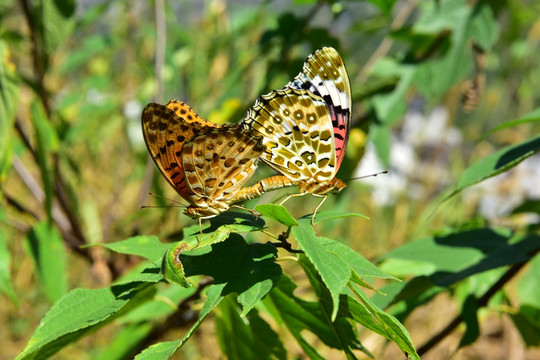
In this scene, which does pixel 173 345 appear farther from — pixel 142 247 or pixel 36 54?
pixel 36 54

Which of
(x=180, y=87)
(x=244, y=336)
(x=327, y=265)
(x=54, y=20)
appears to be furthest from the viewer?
(x=180, y=87)

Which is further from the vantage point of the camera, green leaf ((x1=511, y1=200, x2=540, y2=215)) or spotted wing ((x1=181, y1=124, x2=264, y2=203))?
green leaf ((x1=511, y1=200, x2=540, y2=215))

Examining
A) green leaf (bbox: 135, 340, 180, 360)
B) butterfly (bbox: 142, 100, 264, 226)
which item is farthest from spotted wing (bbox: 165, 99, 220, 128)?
green leaf (bbox: 135, 340, 180, 360)

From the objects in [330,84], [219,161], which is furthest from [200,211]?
[330,84]

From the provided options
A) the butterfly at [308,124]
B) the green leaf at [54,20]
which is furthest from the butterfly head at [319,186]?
the green leaf at [54,20]

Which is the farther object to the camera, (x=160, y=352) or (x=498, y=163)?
(x=498, y=163)

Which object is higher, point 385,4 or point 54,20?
point 54,20

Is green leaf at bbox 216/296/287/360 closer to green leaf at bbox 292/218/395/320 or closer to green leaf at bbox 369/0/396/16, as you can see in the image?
green leaf at bbox 292/218/395/320

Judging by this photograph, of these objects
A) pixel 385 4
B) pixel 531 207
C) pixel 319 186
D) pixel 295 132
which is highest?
pixel 385 4
